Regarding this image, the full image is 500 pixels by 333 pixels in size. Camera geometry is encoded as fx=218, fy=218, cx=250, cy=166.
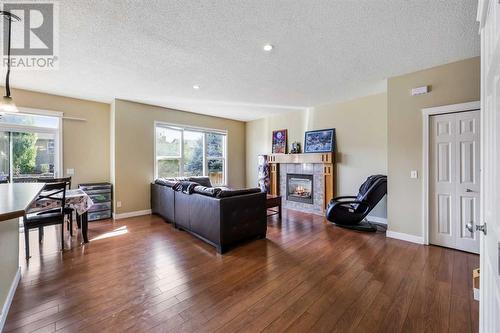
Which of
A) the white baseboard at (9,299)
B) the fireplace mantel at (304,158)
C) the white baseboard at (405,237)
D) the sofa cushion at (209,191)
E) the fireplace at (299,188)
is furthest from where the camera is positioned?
the fireplace at (299,188)

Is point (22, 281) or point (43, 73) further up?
point (43, 73)

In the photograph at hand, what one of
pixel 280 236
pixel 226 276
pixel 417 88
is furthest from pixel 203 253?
pixel 417 88

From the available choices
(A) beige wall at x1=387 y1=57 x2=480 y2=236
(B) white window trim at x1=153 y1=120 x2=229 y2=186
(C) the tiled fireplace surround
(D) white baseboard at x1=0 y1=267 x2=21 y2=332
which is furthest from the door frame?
(B) white window trim at x1=153 y1=120 x2=229 y2=186

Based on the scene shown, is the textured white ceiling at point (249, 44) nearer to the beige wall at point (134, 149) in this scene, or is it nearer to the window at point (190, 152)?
the beige wall at point (134, 149)

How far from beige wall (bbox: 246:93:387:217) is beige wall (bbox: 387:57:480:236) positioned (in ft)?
2.91

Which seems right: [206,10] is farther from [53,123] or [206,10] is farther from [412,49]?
[53,123]

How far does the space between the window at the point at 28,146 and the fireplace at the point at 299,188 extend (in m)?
5.09

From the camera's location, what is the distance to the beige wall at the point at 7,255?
5.54 ft

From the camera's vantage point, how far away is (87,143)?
185 inches

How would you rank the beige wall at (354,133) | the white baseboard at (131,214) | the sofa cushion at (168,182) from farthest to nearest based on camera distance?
the white baseboard at (131,214) < the beige wall at (354,133) < the sofa cushion at (168,182)

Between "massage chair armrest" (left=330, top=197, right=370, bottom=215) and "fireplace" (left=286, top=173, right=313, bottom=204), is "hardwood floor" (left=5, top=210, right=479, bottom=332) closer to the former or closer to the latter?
"massage chair armrest" (left=330, top=197, right=370, bottom=215)

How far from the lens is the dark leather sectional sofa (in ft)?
9.70

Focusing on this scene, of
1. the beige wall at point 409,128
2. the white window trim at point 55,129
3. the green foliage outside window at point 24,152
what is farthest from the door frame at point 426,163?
the green foliage outside window at point 24,152

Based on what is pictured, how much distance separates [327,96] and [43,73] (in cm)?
485
